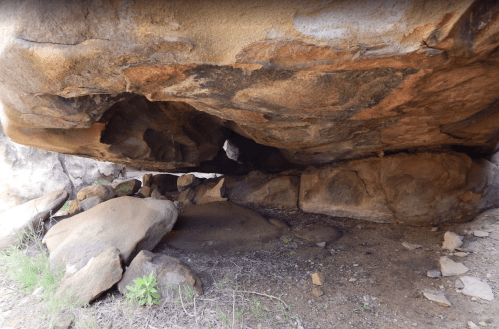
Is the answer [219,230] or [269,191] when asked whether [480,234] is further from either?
[219,230]

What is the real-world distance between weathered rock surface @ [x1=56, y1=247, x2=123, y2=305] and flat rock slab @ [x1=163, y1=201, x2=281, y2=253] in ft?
2.33

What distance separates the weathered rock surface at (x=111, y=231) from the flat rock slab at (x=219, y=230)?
29 centimetres

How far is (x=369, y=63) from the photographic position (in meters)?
1.63

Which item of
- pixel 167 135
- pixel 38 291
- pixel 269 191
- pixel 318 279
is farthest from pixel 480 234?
pixel 38 291

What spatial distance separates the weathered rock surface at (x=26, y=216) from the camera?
3.00 metres

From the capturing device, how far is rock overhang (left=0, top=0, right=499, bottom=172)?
1466mm

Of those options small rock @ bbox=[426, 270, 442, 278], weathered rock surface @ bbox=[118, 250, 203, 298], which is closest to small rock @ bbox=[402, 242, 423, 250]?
small rock @ bbox=[426, 270, 442, 278]

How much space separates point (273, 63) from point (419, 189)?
261cm

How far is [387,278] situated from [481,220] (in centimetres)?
166

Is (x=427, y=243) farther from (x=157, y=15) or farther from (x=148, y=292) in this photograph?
(x=157, y=15)

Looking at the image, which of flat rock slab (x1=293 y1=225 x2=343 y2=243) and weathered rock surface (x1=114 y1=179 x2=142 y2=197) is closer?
flat rock slab (x1=293 y1=225 x2=343 y2=243)

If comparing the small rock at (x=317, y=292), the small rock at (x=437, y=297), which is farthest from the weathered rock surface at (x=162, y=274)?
the small rock at (x=437, y=297)

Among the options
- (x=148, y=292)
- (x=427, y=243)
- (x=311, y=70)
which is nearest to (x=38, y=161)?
(x=148, y=292)

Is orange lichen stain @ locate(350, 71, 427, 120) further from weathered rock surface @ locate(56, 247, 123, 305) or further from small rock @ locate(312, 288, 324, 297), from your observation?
weathered rock surface @ locate(56, 247, 123, 305)
